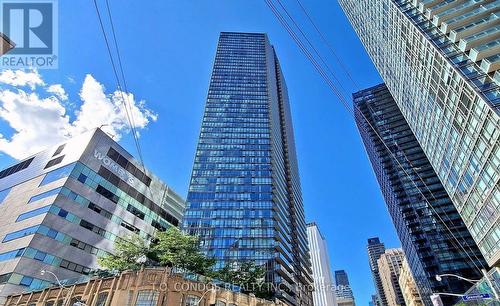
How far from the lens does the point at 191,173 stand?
11169 centimetres

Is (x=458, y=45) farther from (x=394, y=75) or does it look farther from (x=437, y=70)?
(x=394, y=75)

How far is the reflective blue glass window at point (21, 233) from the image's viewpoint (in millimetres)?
43250

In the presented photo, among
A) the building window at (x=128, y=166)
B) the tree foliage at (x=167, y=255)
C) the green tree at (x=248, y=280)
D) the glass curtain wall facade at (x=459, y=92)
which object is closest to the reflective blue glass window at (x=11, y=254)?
the tree foliage at (x=167, y=255)

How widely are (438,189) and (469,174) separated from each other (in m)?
62.1

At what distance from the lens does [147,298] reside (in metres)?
28.5

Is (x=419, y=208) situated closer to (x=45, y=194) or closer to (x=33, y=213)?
(x=45, y=194)

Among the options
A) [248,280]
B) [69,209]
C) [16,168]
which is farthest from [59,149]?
[248,280]

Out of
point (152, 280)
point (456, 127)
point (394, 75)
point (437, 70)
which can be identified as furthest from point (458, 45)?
point (152, 280)

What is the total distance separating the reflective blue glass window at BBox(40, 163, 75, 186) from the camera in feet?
163

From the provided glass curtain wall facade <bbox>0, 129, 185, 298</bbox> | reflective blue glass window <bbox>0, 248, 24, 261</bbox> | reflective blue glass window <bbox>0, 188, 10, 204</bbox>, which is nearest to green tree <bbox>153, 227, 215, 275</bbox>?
glass curtain wall facade <bbox>0, 129, 185, 298</bbox>

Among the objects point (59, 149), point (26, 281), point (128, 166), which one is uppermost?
point (128, 166)

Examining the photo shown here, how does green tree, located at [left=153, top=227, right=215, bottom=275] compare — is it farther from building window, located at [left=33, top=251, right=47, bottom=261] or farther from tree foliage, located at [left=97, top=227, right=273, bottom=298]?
building window, located at [left=33, top=251, right=47, bottom=261]

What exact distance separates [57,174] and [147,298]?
33.4 meters

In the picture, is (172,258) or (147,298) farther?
(172,258)
